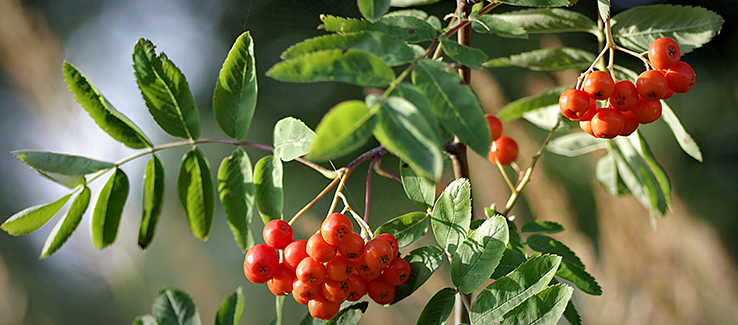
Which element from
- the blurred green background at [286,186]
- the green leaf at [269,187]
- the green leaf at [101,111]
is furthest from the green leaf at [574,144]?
the blurred green background at [286,186]

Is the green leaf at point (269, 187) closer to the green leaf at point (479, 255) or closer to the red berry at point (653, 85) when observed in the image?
the green leaf at point (479, 255)

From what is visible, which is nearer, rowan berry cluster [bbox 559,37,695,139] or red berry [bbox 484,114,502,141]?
rowan berry cluster [bbox 559,37,695,139]

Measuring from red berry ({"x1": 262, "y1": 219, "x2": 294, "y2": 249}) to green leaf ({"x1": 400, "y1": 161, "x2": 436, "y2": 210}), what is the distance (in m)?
0.12

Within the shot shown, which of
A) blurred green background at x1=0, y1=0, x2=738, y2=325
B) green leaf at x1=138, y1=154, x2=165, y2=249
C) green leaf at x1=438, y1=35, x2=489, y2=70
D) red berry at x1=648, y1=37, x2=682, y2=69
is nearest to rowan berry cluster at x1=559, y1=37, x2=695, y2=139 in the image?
red berry at x1=648, y1=37, x2=682, y2=69

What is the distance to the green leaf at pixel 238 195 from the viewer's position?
0.45 m

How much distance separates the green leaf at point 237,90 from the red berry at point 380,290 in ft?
0.67

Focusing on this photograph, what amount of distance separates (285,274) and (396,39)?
0.75 feet

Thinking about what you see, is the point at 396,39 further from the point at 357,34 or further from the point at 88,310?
the point at 88,310

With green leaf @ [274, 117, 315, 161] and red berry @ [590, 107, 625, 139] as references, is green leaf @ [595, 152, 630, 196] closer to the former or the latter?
red berry @ [590, 107, 625, 139]

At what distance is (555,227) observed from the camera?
1.73 ft

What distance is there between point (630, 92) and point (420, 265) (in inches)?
9.5

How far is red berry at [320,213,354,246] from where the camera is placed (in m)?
0.37

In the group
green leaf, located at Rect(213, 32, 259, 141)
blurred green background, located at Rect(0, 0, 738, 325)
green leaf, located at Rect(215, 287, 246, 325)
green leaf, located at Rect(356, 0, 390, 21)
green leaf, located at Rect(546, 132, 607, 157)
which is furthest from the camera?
blurred green background, located at Rect(0, 0, 738, 325)

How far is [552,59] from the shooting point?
570 millimetres
